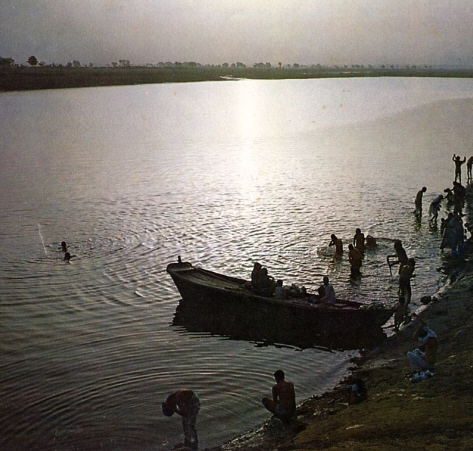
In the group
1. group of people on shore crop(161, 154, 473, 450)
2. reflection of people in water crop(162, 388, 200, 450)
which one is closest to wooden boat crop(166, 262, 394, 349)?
group of people on shore crop(161, 154, 473, 450)

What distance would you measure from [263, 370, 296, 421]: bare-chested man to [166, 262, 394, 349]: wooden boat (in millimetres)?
4621

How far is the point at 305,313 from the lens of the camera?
53.4 feet

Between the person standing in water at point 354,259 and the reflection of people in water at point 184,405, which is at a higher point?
the reflection of people in water at point 184,405

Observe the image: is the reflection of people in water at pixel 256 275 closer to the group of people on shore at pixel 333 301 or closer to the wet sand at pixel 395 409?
the group of people on shore at pixel 333 301

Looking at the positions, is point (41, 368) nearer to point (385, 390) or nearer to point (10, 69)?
point (385, 390)

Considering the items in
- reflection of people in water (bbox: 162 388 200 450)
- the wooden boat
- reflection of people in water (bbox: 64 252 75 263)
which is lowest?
reflection of people in water (bbox: 64 252 75 263)

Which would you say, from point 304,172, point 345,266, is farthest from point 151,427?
point 304,172

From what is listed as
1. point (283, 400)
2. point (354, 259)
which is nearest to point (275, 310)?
point (283, 400)

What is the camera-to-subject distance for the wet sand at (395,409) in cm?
934

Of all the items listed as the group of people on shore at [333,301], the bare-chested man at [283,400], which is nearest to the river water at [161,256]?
the group of people on shore at [333,301]

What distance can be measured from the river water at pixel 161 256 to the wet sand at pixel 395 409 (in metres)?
1.00

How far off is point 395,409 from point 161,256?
52.3 ft

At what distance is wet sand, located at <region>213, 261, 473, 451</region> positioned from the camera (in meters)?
9.34

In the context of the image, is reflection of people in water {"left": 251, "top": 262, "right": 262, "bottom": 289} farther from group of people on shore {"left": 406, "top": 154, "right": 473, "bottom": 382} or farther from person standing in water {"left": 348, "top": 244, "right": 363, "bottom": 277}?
person standing in water {"left": 348, "top": 244, "right": 363, "bottom": 277}
